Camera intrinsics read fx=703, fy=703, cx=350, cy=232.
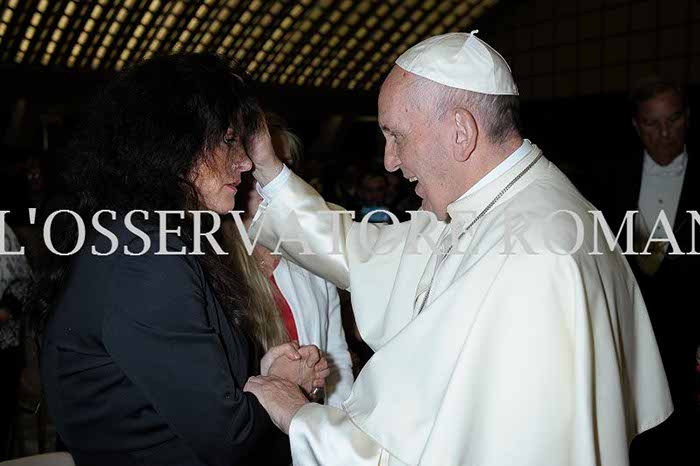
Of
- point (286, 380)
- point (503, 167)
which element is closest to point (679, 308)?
point (503, 167)

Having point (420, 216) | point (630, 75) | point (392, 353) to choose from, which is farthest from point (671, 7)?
point (392, 353)

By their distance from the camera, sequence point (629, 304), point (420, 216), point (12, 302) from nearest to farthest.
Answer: point (629, 304), point (420, 216), point (12, 302)

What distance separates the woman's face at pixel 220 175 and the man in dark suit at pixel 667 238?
8.04 ft

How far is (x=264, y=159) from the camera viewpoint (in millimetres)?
2408

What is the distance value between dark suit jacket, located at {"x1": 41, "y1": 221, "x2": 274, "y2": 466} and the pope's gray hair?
0.73m

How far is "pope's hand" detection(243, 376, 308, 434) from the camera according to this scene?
167cm

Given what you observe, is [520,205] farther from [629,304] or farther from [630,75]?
[630,75]

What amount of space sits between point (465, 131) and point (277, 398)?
0.81m

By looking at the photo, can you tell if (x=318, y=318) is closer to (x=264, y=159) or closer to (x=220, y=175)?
(x=264, y=159)

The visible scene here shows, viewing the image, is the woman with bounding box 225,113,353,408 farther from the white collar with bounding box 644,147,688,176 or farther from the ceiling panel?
the ceiling panel

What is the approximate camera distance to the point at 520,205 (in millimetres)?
1793

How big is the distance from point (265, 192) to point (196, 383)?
112 cm

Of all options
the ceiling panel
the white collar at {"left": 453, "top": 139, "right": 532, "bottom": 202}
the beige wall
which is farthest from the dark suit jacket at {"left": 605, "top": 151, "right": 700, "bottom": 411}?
the ceiling panel

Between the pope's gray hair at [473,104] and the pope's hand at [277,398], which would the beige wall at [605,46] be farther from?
the pope's hand at [277,398]
